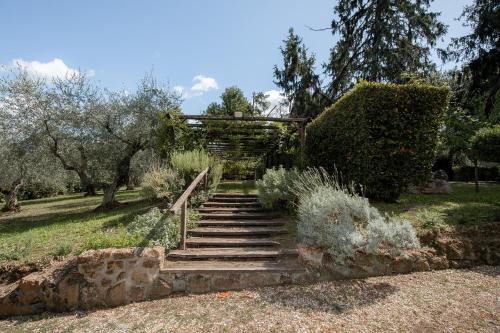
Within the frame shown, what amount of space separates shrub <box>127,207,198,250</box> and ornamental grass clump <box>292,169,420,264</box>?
2.22 meters

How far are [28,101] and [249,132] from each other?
25.0 ft

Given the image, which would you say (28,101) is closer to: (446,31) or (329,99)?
(329,99)

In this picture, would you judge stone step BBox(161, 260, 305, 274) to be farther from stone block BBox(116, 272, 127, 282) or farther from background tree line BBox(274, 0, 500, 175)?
background tree line BBox(274, 0, 500, 175)

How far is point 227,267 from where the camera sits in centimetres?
439

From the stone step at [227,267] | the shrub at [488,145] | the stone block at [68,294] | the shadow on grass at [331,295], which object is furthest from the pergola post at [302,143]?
the stone block at [68,294]

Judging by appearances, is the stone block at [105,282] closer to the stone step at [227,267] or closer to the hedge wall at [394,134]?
the stone step at [227,267]

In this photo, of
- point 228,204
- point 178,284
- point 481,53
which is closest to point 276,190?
point 228,204

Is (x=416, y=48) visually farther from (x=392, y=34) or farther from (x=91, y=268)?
(x=91, y=268)

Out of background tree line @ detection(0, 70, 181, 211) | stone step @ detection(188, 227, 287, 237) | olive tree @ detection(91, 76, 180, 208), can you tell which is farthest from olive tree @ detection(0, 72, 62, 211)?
stone step @ detection(188, 227, 287, 237)

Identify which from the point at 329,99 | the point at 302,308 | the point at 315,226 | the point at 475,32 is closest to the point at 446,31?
the point at 475,32

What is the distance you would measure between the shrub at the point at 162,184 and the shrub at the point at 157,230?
1418 mm

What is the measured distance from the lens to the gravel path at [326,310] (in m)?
3.23

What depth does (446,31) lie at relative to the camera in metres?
14.3

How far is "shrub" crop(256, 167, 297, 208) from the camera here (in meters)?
6.82
